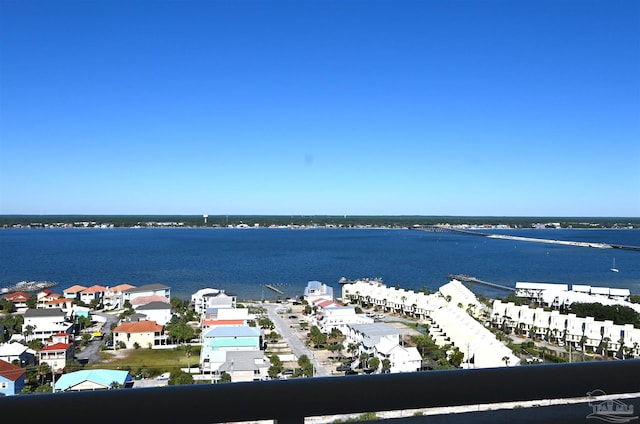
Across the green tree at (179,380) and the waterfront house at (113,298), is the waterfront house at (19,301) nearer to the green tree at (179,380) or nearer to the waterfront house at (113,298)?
the waterfront house at (113,298)

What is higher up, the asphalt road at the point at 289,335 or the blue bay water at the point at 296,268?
the asphalt road at the point at 289,335

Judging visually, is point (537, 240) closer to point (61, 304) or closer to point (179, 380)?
point (61, 304)

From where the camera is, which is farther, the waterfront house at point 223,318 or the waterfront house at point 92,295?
the waterfront house at point 92,295

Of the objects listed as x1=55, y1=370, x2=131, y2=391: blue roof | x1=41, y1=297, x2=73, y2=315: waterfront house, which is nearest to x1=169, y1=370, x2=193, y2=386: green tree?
x1=55, y1=370, x2=131, y2=391: blue roof

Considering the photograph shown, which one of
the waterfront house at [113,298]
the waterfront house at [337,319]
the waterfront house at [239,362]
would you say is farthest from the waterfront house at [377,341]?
the waterfront house at [113,298]

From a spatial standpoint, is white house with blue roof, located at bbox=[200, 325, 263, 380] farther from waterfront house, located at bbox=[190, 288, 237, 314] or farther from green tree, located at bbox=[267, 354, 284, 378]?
waterfront house, located at bbox=[190, 288, 237, 314]

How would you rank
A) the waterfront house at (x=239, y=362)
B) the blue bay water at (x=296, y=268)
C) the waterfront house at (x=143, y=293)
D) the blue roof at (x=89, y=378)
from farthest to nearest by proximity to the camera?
the blue bay water at (x=296, y=268), the waterfront house at (x=143, y=293), the waterfront house at (x=239, y=362), the blue roof at (x=89, y=378)

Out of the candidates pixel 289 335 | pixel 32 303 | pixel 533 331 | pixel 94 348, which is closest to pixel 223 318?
pixel 289 335
